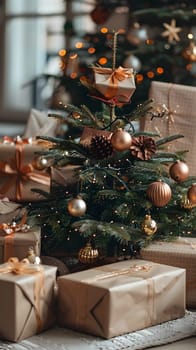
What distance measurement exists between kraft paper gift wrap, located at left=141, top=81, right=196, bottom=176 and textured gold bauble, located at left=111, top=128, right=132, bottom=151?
1.31 ft

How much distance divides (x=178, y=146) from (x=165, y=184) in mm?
384

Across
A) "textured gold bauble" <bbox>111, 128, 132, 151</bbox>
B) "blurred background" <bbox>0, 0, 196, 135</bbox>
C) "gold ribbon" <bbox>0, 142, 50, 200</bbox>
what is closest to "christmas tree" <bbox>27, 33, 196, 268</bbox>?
"textured gold bauble" <bbox>111, 128, 132, 151</bbox>

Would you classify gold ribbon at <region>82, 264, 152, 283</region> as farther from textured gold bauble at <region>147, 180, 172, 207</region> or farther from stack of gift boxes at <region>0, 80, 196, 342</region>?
textured gold bauble at <region>147, 180, 172, 207</region>

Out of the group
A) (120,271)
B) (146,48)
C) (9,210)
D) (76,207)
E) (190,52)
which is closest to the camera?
(120,271)

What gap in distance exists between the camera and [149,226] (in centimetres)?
200

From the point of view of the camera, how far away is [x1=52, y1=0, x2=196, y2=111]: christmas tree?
3225mm

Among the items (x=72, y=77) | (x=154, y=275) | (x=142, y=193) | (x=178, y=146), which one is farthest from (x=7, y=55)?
(x=154, y=275)

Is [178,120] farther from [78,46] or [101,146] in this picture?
[78,46]

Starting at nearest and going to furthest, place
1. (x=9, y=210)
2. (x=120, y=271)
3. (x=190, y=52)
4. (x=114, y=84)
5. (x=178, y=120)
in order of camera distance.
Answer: (x=120, y=271) → (x=114, y=84) → (x=9, y=210) → (x=178, y=120) → (x=190, y=52)

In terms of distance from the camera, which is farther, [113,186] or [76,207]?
[113,186]

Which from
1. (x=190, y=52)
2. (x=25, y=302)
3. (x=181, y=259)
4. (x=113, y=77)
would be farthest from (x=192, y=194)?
(x=190, y=52)

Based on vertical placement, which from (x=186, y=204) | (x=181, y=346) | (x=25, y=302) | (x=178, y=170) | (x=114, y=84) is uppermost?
(x=114, y=84)

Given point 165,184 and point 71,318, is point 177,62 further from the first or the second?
point 71,318

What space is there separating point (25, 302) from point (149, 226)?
444 mm
